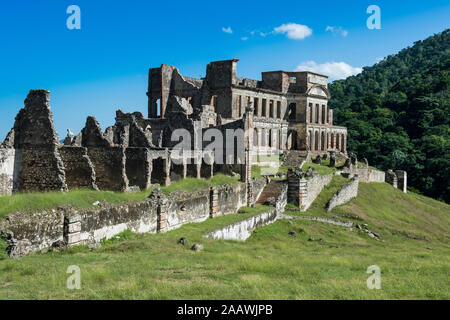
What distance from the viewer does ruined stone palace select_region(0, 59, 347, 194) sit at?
19391 millimetres

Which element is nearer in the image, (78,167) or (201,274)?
(201,274)

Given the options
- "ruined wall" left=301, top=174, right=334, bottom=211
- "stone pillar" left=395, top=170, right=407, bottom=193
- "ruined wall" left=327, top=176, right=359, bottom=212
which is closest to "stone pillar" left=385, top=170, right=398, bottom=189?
"stone pillar" left=395, top=170, right=407, bottom=193

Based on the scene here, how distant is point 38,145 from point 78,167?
1.97m

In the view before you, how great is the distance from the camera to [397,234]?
2923 cm

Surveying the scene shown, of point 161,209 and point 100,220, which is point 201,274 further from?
point 161,209

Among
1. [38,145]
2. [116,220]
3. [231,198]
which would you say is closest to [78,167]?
[38,145]

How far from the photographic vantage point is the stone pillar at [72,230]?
14172 mm

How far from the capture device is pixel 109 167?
22000mm

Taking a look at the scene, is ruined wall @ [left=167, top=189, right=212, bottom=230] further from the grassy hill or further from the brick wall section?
the brick wall section

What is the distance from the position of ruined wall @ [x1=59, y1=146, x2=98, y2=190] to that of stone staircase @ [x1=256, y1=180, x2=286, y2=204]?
1301 cm

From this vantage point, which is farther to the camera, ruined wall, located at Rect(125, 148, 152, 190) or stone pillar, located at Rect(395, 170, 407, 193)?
stone pillar, located at Rect(395, 170, 407, 193)

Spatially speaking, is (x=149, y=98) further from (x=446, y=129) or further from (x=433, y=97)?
(x=433, y=97)

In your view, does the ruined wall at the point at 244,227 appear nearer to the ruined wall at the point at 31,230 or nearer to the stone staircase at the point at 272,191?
the stone staircase at the point at 272,191

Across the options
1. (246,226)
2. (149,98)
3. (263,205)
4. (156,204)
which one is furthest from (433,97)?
(156,204)
